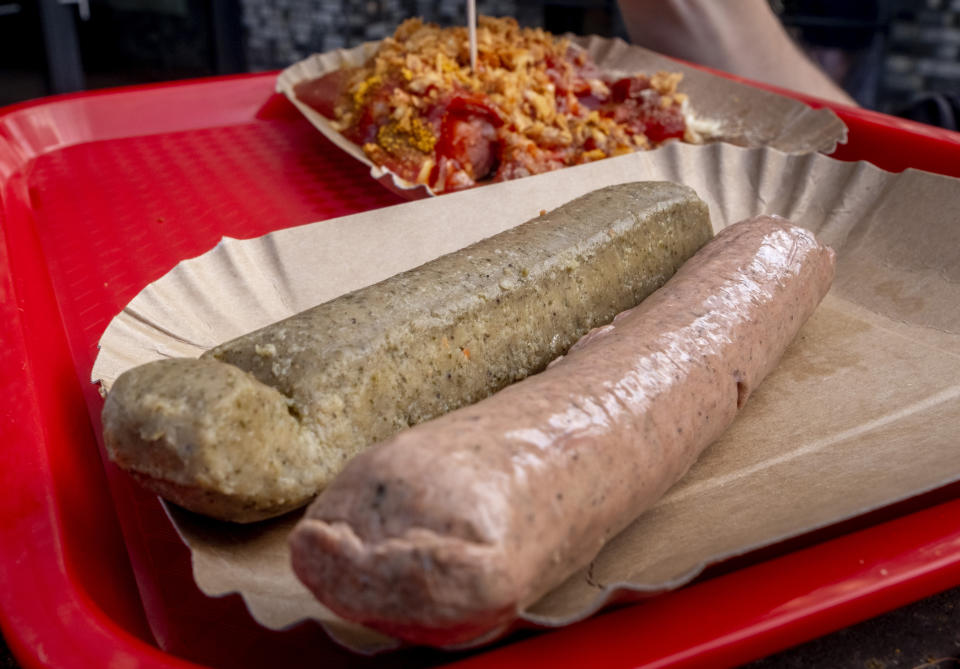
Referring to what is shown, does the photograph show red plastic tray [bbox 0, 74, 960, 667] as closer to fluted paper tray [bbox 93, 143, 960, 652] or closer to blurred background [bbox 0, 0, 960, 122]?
fluted paper tray [bbox 93, 143, 960, 652]

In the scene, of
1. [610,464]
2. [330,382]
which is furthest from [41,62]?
[610,464]

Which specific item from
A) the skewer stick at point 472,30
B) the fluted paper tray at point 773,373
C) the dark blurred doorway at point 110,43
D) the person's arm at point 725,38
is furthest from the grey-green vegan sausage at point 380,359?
the dark blurred doorway at point 110,43

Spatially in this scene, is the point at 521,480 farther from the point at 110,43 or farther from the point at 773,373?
the point at 110,43

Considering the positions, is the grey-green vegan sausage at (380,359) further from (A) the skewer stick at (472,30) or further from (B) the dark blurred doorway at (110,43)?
(B) the dark blurred doorway at (110,43)

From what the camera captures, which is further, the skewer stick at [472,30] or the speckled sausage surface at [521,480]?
the skewer stick at [472,30]

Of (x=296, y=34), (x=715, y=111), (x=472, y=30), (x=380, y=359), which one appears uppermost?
(x=472, y=30)

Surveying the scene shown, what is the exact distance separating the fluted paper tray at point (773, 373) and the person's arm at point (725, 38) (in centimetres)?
181

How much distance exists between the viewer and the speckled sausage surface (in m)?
0.97

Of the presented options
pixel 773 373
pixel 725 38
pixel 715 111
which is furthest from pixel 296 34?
pixel 773 373

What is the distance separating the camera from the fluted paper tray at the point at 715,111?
115 inches

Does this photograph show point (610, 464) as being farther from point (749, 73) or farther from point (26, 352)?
point (749, 73)

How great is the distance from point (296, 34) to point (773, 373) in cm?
600

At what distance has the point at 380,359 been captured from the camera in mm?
1487

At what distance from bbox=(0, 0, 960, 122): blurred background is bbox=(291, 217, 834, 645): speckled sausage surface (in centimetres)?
532
